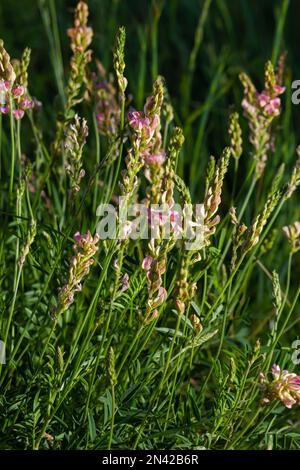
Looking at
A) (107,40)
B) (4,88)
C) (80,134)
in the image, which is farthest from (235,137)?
(107,40)

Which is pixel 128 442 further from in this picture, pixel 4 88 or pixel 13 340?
pixel 4 88

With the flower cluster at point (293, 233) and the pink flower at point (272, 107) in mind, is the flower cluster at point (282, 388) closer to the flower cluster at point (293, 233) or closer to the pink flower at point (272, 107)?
the flower cluster at point (293, 233)

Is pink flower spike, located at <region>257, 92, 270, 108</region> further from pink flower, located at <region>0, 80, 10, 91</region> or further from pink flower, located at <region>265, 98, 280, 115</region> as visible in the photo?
pink flower, located at <region>0, 80, 10, 91</region>

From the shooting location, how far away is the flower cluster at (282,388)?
1.54 meters

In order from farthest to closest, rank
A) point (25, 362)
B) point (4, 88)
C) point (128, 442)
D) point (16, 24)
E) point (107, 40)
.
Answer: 1. point (16, 24)
2. point (107, 40)
3. point (25, 362)
4. point (128, 442)
5. point (4, 88)

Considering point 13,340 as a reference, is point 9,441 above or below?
below

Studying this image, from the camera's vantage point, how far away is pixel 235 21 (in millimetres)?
Answer: 4039

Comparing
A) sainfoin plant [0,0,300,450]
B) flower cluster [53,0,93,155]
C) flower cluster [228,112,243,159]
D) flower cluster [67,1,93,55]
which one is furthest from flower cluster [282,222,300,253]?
flower cluster [67,1,93,55]

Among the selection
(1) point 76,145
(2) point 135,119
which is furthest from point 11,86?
(2) point 135,119

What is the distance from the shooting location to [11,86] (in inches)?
62.7

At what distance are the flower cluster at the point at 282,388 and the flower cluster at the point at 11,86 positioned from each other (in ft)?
2.44

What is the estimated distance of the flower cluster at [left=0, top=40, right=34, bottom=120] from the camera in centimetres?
157

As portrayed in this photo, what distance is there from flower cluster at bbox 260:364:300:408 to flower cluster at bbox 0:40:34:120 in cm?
74
